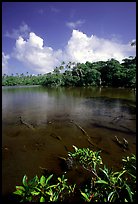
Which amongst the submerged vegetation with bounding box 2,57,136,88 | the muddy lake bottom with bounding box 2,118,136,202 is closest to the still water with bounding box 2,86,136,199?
the muddy lake bottom with bounding box 2,118,136,202

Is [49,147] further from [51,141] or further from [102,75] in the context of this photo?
[102,75]

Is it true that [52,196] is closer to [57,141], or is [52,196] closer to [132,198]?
[132,198]

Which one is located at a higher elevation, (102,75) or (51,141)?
(102,75)

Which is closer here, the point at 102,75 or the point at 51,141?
the point at 51,141

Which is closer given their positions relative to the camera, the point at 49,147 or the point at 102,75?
the point at 49,147

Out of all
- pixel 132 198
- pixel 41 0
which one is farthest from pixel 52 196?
pixel 41 0

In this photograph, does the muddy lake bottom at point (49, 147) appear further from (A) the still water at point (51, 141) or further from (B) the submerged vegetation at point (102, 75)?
(B) the submerged vegetation at point (102, 75)

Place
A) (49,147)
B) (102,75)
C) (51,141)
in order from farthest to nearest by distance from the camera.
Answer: (102,75) < (51,141) < (49,147)

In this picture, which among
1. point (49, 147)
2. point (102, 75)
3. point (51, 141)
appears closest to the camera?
point (49, 147)

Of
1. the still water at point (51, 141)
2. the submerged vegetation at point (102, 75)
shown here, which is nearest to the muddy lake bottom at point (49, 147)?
the still water at point (51, 141)

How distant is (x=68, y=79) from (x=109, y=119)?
130 feet

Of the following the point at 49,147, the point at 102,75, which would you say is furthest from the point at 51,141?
the point at 102,75

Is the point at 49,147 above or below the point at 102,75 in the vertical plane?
below

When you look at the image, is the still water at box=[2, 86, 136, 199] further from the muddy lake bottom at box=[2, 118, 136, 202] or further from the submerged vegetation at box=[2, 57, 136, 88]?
the submerged vegetation at box=[2, 57, 136, 88]
